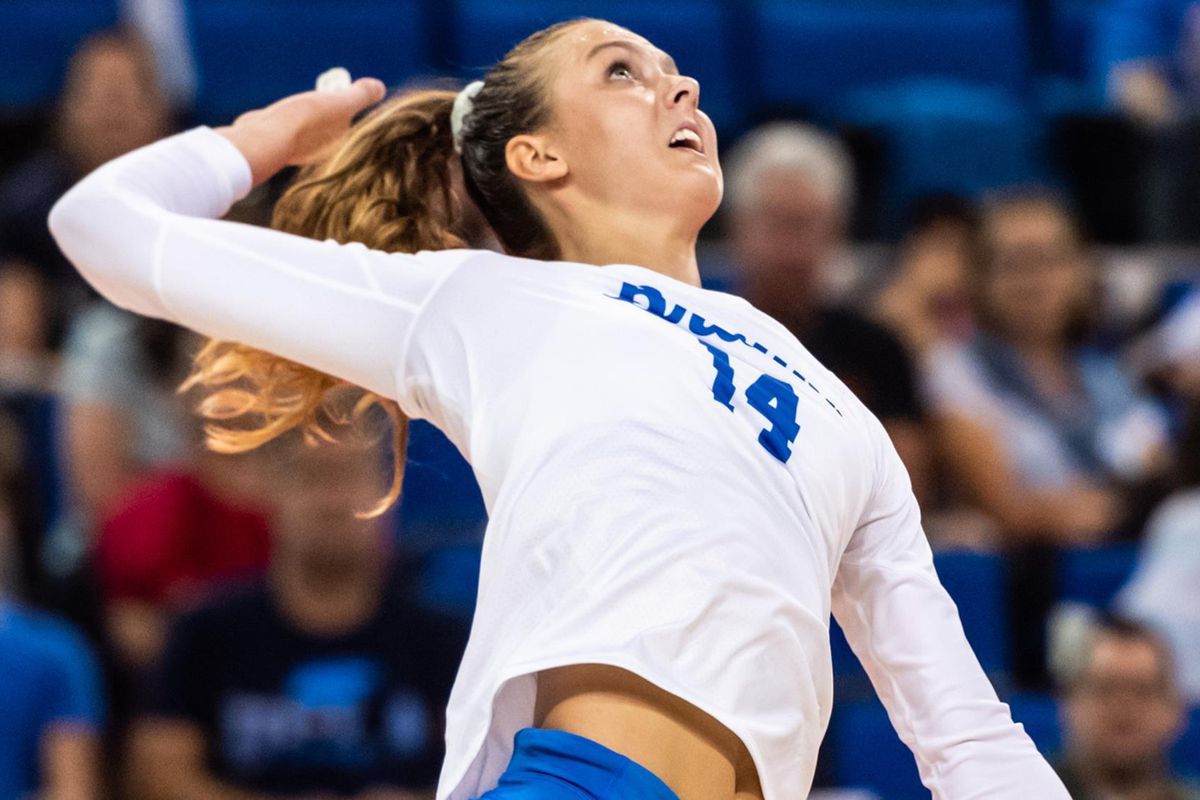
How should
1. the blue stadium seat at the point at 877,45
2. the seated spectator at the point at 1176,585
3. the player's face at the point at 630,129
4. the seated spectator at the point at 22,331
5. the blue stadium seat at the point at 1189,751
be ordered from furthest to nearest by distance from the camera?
the blue stadium seat at the point at 877,45
the seated spectator at the point at 22,331
the seated spectator at the point at 1176,585
the blue stadium seat at the point at 1189,751
the player's face at the point at 630,129

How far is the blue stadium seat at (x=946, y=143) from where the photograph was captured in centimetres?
540

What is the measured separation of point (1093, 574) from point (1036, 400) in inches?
23.3

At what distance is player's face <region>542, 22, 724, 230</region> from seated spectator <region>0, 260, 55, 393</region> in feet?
8.08

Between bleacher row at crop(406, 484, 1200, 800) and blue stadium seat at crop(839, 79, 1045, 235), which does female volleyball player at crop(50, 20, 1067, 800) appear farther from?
blue stadium seat at crop(839, 79, 1045, 235)

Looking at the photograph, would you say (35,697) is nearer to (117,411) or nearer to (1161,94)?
(117,411)

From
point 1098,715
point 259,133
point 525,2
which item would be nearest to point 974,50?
point 525,2

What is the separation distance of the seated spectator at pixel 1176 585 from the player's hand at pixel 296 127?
7.72ft

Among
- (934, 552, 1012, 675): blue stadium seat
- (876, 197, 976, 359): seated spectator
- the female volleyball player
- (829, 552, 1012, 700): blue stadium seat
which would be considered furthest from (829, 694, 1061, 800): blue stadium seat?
the female volleyball player

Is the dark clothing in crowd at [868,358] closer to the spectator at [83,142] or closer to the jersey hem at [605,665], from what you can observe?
the spectator at [83,142]

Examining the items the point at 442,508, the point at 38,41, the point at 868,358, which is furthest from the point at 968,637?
the point at 38,41

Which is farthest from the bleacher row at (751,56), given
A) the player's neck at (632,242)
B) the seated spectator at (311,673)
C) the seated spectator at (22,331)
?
the player's neck at (632,242)

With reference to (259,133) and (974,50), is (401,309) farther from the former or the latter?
(974,50)

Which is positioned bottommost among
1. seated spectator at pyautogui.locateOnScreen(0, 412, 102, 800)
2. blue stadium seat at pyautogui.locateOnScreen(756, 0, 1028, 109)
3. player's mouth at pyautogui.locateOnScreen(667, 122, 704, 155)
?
seated spectator at pyautogui.locateOnScreen(0, 412, 102, 800)

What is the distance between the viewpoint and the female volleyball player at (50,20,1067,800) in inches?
73.3
